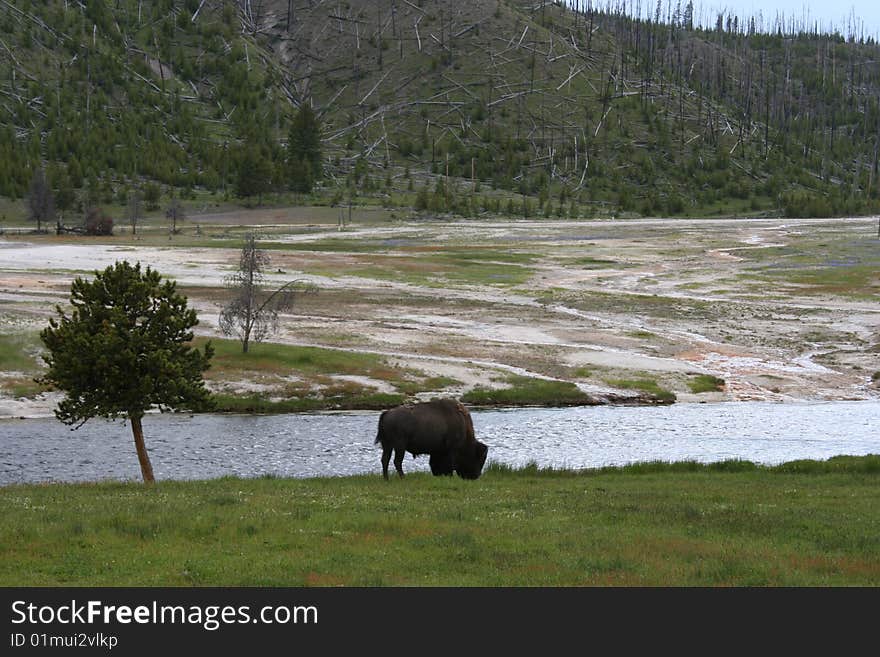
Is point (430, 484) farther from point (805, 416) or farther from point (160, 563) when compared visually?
point (805, 416)

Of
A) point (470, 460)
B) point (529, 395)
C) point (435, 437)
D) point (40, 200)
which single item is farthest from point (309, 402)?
point (40, 200)

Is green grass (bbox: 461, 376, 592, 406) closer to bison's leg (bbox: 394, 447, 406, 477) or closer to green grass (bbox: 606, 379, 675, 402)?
green grass (bbox: 606, 379, 675, 402)

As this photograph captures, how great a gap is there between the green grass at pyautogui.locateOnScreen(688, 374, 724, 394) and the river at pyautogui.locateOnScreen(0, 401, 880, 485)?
9.62 ft

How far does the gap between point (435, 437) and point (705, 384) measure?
98.4ft

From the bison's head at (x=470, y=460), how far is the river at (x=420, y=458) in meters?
6.33

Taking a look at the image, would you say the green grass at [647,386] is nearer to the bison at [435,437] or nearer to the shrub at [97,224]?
the bison at [435,437]

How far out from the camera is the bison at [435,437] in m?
28.0

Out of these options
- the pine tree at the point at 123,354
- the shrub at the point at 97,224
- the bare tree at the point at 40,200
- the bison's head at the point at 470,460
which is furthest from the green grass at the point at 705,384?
the bare tree at the point at 40,200

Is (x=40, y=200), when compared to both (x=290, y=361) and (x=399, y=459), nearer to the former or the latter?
(x=290, y=361)

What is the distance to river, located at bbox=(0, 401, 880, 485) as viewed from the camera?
Answer: 3756cm

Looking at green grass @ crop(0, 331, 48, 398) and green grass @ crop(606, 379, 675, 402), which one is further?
green grass @ crop(606, 379, 675, 402)

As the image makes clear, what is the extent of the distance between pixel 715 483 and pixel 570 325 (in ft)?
145

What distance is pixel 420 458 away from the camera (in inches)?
1547

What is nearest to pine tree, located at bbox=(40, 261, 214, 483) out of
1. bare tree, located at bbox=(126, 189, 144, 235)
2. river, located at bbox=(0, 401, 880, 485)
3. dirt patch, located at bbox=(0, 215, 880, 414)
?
river, located at bbox=(0, 401, 880, 485)
